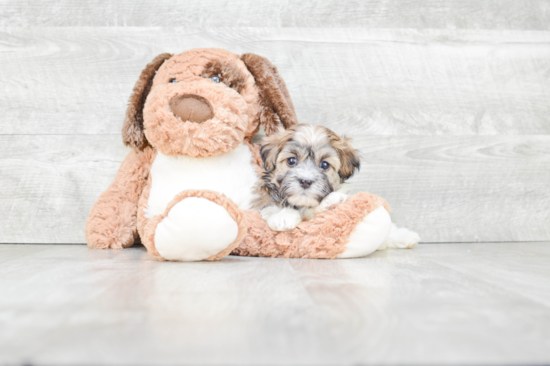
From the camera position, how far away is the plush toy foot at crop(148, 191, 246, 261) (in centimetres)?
124

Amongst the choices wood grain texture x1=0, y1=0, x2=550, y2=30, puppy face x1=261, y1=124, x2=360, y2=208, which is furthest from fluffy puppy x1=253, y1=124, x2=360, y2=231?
wood grain texture x1=0, y1=0, x2=550, y2=30

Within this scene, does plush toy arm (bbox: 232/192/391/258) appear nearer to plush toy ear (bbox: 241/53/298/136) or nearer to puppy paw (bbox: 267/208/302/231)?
puppy paw (bbox: 267/208/302/231)

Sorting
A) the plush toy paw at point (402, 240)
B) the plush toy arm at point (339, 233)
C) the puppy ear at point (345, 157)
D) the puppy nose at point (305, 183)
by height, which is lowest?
the plush toy paw at point (402, 240)

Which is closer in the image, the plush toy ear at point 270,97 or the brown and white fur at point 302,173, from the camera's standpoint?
the brown and white fur at point 302,173

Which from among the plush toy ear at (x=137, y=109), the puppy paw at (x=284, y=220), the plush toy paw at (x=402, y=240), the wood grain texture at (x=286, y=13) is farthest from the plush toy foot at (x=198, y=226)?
the wood grain texture at (x=286, y=13)

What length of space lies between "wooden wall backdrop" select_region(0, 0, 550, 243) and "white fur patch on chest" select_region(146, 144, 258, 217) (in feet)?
1.53

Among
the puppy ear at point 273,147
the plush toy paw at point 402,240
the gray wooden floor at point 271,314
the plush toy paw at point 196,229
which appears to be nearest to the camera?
the gray wooden floor at point 271,314

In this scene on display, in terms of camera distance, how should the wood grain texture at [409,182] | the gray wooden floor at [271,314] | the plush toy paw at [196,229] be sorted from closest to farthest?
the gray wooden floor at [271,314]
the plush toy paw at [196,229]
the wood grain texture at [409,182]

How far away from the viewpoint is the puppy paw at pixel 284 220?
1.47 metres

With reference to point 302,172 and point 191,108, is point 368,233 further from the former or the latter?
point 191,108

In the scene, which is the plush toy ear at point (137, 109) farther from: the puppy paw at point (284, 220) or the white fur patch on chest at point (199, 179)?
the puppy paw at point (284, 220)

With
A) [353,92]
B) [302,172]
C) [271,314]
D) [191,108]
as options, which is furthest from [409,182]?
[271,314]

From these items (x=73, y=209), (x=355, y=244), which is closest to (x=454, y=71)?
(x=355, y=244)

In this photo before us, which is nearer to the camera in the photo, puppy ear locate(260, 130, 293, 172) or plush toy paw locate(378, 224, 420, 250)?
puppy ear locate(260, 130, 293, 172)
